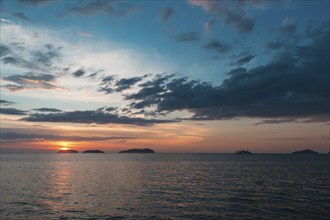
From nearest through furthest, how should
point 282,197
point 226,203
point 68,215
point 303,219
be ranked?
point 303,219 < point 68,215 < point 226,203 < point 282,197

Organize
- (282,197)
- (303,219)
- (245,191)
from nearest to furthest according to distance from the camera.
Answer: (303,219) → (282,197) → (245,191)

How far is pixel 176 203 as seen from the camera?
52.2m

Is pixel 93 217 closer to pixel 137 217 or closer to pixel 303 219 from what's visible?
pixel 137 217

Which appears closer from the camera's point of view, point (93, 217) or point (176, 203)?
point (93, 217)

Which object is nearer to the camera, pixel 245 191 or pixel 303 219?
pixel 303 219

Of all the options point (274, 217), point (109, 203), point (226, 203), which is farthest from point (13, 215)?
point (274, 217)

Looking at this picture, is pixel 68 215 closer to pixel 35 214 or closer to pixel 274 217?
pixel 35 214

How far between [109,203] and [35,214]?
12.7m

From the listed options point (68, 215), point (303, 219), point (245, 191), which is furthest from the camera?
point (245, 191)

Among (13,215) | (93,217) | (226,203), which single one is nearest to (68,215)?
(93,217)

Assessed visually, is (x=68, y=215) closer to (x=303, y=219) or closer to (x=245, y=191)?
(x=303, y=219)

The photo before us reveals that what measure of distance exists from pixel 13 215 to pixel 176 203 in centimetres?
2581

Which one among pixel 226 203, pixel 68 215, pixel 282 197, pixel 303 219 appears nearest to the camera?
pixel 303 219

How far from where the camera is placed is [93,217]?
139ft
